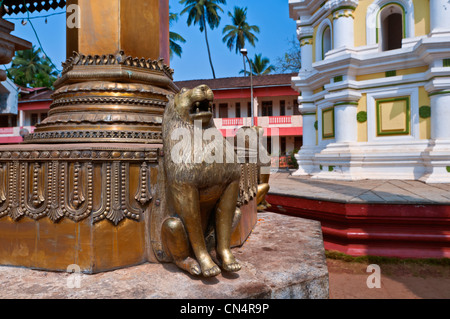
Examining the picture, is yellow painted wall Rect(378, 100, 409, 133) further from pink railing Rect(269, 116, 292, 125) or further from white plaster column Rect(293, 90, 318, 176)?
pink railing Rect(269, 116, 292, 125)

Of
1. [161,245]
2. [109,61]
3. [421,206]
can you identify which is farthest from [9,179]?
[421,206]

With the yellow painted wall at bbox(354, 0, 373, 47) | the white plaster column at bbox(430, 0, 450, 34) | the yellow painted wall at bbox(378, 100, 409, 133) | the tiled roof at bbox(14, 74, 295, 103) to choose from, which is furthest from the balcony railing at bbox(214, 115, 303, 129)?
the white plaster column at bbox(430, 0, 450, 34)

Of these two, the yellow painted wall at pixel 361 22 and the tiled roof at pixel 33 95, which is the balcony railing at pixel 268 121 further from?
the tiled roof at pixel 33 95

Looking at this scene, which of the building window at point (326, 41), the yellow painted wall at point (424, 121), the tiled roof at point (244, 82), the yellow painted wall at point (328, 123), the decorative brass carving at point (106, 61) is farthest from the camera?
the tiled roof at point (244, 82)

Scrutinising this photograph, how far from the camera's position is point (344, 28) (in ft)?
23.5

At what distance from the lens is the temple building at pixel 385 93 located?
19.7 ft

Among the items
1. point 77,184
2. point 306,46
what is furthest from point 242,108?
point 77,184

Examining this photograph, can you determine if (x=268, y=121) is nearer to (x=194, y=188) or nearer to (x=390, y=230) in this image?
(x=390, y=230)

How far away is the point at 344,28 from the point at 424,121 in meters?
2.82

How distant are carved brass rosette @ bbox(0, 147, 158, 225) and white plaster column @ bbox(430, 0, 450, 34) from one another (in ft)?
22.6

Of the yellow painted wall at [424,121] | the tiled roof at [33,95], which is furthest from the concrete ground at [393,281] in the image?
the tiled roof at [33,95]

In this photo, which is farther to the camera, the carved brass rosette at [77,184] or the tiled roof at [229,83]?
the tiled roof at [229,83]

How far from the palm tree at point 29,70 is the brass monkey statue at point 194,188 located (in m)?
27.2
